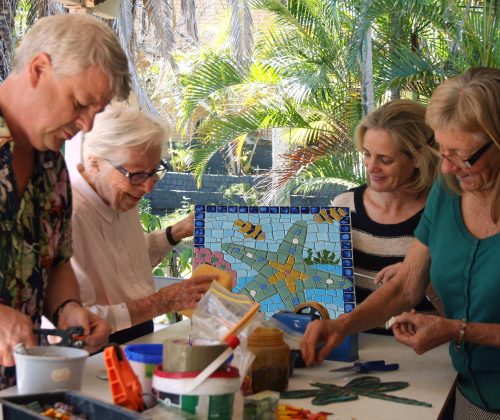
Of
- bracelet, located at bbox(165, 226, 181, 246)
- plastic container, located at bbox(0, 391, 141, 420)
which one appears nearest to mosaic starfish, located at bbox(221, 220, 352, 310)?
bracelet, located at bbox(165, 226, 181, 246)

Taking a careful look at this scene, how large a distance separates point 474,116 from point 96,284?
1.52 metres

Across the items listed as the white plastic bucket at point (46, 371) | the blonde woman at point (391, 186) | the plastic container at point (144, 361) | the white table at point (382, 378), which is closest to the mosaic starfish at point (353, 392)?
the white table at point (382, 378)

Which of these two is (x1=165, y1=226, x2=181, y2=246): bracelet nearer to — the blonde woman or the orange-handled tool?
the blonde woman

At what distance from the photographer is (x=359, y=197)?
3.63 meters

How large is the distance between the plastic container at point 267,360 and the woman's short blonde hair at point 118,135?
120 centimetres

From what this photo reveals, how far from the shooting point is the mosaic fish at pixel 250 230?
337cm

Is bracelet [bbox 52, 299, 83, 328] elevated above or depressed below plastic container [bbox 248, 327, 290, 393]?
above

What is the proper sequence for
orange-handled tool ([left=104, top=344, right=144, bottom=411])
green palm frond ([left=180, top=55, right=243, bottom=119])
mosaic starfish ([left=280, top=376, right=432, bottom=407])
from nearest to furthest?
1. orange-handled tool ([left=104, top=344, right=144, bottom=411])
2. mosaic starfish ([left=280, top=376, right=432, bottom=407])
3. green palm frond ([left=180, top=55, right=243, bottom=119])

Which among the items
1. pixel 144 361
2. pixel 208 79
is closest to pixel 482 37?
pixel 208 79

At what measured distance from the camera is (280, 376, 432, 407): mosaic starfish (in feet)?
7.48

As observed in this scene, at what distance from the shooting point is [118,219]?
132 inches

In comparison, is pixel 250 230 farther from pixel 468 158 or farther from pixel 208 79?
pixel 208 79

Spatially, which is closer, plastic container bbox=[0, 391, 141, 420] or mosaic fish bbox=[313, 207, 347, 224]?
plastic container bbox=[0, 391, 141, 420]

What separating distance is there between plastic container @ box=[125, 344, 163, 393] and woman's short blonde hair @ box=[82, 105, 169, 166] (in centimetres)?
126
